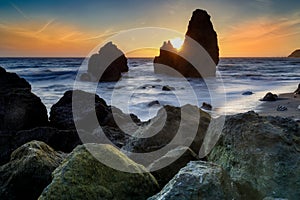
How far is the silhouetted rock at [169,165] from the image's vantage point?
3.18m

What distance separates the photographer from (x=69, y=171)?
250 centimetres

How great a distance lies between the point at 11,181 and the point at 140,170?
1.39m

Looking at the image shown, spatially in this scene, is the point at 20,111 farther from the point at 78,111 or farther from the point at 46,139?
the point at 46,139

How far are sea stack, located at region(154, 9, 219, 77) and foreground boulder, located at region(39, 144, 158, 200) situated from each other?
1453 inches

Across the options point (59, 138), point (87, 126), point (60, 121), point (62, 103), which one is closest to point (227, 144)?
point (59, 138)

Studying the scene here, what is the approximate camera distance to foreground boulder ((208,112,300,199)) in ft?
8.16

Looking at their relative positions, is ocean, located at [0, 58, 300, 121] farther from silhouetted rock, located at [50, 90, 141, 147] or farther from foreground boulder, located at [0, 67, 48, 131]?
foreground boulder, located at [0, 67, 48, 131]

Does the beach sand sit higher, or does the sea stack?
the sea stack

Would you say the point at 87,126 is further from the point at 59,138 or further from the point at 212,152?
the point at 212,152

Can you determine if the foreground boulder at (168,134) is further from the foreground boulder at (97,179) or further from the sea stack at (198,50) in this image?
the sea stack at (198,50)

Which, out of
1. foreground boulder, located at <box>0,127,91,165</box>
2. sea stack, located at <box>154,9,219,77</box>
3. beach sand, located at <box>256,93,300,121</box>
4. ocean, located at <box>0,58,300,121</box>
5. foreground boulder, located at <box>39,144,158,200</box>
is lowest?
ocean, located at <box>0,58,300,121</box>

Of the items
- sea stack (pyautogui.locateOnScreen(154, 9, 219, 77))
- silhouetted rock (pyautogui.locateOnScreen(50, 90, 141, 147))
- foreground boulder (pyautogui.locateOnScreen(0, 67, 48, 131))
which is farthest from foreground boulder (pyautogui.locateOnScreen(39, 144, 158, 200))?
sea stack (pyautogui.locateOnScreen(154, 9, 219, 77))

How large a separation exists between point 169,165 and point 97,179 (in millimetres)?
959

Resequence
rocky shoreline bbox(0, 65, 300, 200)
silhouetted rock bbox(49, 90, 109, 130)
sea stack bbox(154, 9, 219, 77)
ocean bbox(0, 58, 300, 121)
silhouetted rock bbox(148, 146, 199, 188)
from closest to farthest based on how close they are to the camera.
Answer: rocky shoreline bbox(0, 65, 300, 200) → silhouetted rock bbox(148, 146, 199, 188) → silhouetted rock bbox(49, 90, 109, 130) → ocean bbox(0, 58, 300, 121) → sea stack bbox(154, 9, 219, 77)
